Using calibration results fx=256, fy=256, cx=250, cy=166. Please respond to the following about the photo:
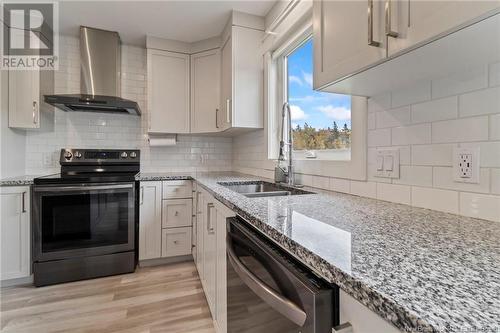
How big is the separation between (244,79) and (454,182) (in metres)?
1.87

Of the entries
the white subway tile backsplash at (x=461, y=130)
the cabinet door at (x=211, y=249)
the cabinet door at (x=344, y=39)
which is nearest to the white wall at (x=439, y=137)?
the white subway tile backsplash at (x=461, y=130)

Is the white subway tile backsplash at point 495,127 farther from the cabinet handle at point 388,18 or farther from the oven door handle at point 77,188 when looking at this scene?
the oven door handle at point 77,188

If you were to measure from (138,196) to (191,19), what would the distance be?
1.75m

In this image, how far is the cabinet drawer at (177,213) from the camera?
8.27 ft

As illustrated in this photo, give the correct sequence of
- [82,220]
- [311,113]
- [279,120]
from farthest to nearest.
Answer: [279,120] < [82,220] < [311,113]

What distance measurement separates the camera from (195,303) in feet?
6.17

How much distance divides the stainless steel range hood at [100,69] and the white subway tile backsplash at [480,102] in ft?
8.36

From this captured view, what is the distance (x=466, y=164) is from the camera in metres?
0.85

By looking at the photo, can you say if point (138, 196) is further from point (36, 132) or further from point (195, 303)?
point (36, 132)

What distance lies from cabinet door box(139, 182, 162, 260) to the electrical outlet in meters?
2.25

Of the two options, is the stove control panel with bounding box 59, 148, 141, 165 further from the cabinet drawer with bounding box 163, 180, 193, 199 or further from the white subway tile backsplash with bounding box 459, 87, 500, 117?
the white subway tile backsplash with bounding box 459, 87, 500, 117

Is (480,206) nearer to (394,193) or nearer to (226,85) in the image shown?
(394,193)

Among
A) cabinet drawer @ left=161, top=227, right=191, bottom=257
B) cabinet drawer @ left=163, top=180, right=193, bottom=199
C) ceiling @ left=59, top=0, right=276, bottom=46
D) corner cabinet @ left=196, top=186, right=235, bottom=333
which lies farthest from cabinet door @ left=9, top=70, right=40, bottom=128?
corner cabinet @ left=196, top=186, right=235, bottom=333

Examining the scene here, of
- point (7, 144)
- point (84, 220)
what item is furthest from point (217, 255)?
point (7, 144)
